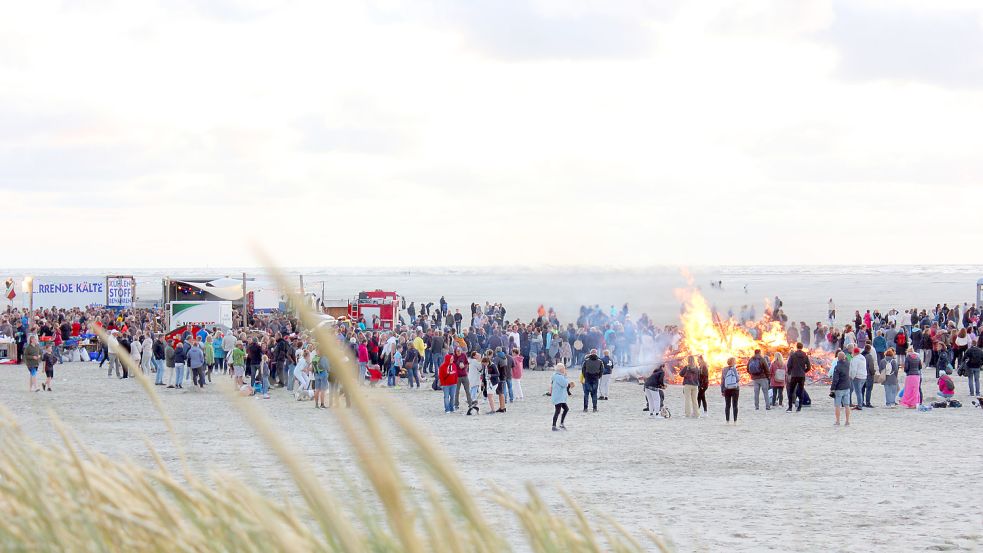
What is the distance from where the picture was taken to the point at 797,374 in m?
20.2

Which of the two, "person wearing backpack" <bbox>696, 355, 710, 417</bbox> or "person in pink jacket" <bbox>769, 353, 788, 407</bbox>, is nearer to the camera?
"person wearing backpack" <bbox>696, 355, 710, 417</bbox>

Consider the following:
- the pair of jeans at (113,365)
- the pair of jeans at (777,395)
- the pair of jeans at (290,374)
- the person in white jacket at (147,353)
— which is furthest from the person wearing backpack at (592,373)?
the pair of jeans at (113,365)

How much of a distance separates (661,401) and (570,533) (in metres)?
17.7

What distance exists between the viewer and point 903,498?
39.7 ft

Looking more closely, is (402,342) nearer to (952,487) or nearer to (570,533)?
(952,487)

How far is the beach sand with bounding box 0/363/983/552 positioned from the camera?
1045cm

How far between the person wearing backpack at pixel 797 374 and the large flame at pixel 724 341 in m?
3.82

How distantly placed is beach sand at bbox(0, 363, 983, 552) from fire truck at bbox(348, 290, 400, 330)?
14.5m

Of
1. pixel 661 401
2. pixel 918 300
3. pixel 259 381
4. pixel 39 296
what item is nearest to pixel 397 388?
pixel 259 381

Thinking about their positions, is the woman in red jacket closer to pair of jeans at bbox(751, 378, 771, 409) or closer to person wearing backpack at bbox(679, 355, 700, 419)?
person wearing backpack at bbox(679, 355, 700, 419)

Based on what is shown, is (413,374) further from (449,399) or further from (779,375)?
(779,375)

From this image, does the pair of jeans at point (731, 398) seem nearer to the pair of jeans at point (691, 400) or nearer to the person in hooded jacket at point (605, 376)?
the pair of jeans at point (691, 400)

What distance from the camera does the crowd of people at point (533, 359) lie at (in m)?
20.1

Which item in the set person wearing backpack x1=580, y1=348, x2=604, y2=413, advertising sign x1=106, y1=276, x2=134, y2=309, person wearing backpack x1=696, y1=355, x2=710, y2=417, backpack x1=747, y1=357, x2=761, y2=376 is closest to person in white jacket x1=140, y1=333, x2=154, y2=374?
person wearing backpack x1=580, y1=348, x2=604, y2=413
